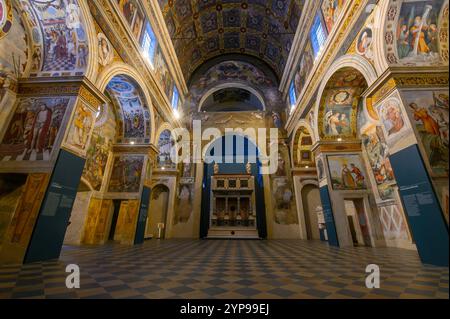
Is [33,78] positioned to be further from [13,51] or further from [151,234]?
[151,234]

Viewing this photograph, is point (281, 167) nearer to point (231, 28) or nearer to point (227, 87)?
point (227, 87)

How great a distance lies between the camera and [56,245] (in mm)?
4984

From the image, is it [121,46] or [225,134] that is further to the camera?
[225,134]

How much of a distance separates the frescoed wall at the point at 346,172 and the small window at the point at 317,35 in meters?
5.16

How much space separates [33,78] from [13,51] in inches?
33.6

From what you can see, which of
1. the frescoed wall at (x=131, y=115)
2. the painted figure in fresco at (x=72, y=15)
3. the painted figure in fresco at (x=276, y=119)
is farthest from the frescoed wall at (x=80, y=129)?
the painted figure in fresco at (x=276, y=119)

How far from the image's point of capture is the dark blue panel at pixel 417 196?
3.43m

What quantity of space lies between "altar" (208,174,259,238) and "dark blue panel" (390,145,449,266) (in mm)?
12081

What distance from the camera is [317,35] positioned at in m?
10.1

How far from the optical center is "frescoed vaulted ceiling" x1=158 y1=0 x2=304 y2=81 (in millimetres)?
12969

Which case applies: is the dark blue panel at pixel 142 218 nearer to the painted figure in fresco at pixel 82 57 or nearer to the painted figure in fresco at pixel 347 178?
the painted figure in fresco at pixel 82 57

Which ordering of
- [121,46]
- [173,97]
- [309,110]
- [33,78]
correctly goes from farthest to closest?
[173,97]
[309,110]
[121,46]
[33,78]

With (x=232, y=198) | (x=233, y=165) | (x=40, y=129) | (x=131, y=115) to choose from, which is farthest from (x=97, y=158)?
(x=232, y=198)

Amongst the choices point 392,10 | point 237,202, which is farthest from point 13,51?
point 237,202
